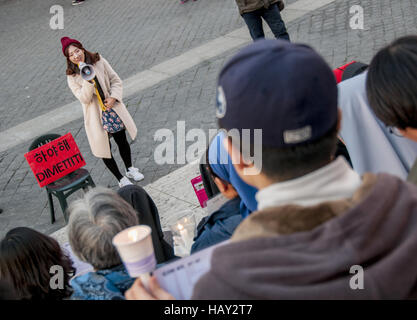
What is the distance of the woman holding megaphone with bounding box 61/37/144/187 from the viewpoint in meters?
4.91

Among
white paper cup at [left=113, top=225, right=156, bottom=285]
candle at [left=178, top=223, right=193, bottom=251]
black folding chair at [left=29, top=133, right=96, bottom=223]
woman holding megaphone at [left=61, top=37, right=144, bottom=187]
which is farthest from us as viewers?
woman holding megaphone at [left=61, top=37, right=144, bottom=187]

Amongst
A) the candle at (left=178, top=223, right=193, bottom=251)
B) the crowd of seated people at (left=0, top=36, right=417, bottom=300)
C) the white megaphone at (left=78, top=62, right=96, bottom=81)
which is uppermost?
the crowd of seated people at (left=0, top=36, right=417, bottom=300)

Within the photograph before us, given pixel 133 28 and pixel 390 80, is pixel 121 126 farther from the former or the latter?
pixel 133 28

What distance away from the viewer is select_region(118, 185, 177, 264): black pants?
9.90 feet

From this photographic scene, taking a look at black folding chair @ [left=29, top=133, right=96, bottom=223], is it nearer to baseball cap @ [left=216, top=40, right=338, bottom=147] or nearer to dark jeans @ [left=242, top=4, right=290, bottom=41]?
dark jeans @ [left=242, top=4, right=290, bottom=41]

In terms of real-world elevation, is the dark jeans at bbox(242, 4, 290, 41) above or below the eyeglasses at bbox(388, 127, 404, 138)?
below

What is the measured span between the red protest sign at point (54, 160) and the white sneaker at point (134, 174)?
2.30 feet

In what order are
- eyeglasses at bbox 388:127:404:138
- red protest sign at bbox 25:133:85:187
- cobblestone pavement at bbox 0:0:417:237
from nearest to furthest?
eyeglasses at bbox 388:127:404:138 → red protest sign at bbox 25:133:85:187 → cobblestone pavement at bbox 0:0:417:237

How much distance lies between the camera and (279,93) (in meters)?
1.07

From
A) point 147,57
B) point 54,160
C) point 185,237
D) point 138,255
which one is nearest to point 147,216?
point 185,237

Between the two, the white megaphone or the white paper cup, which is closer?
the white paper cup

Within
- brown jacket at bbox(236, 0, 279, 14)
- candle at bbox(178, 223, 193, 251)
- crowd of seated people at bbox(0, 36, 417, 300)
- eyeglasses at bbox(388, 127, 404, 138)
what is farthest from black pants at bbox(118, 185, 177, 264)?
brown jacket at bbox(236, 0, 279, 14)

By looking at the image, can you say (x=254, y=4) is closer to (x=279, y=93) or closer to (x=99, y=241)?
(x=99, y=241)

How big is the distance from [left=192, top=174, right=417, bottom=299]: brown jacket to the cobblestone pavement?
4.28 m
